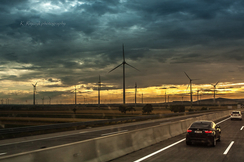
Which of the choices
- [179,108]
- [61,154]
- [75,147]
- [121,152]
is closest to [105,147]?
[121,152]

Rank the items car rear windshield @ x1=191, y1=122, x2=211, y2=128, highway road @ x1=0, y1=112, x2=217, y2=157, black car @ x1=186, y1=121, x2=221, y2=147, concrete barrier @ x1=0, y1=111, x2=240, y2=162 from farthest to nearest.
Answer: highway road @ x1=0, y1=112, x2=217, y2=157 < car rear windshield @ x1=191, y1=122, x2=211, y2=128 < black car @ x1=186, y1=121, x2=221, y2=147 < concrete barrier @ x1=0, y1=111, x2=240, y2=162

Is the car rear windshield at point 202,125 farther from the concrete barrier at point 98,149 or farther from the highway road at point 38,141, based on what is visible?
the highway road at point 38,141

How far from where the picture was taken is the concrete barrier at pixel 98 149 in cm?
596

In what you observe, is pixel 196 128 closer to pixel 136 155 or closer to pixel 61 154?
pixel 136 155

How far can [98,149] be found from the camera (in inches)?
336

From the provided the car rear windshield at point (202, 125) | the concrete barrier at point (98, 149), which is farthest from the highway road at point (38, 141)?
the car rear windshield at point (202, 125)

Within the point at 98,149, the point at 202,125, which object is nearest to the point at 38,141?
the point at 98,149

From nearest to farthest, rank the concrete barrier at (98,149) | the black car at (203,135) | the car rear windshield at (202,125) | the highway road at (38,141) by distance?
the concrete barrier at (98,149) → the black car at (203,135) → the car rear windshield at (202,125) → the highway road at (38,141)

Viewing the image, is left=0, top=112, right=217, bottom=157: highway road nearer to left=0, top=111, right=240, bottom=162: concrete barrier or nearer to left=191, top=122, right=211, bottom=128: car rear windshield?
left=0, top=111, right=240, bottom=162: concrete barrier

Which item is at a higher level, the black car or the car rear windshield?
the car rear windshield

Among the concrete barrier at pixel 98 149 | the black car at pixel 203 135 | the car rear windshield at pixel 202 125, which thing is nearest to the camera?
the concrete barrier at pixel 98 149

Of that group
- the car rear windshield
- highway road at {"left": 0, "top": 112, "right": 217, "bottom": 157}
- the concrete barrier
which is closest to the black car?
the car rear windshield

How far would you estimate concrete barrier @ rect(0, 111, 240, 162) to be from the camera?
5.96 metres

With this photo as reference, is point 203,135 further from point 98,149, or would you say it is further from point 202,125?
point 98,149
